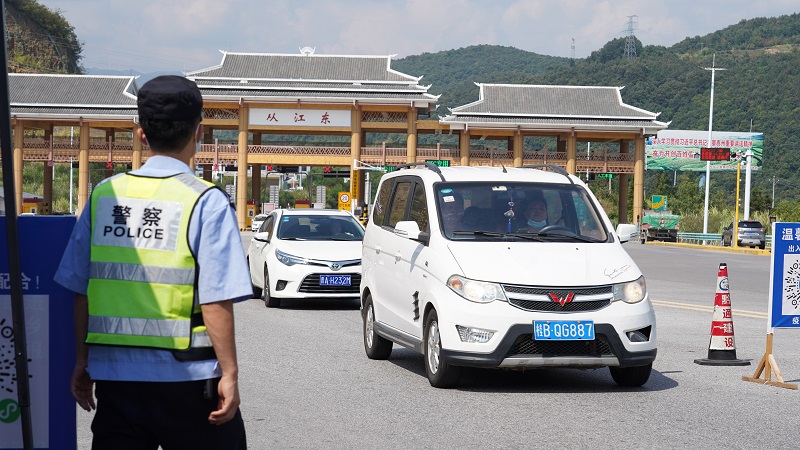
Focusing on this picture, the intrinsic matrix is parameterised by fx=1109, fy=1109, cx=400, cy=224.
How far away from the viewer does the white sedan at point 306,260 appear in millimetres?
16031

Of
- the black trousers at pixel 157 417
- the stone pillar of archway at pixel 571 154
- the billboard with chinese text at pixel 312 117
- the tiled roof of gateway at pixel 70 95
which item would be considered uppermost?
the tiled roof of gateway at pixel 70 95

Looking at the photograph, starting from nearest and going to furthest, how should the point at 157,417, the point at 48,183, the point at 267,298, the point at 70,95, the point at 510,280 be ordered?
the point at 157,417 → the point at 510,280 → the point at 267,298 → the point at 70,95 → the point at 48,183

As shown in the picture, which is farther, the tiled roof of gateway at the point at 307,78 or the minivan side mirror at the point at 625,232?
the tiled roof of gateway at the point at 307,78

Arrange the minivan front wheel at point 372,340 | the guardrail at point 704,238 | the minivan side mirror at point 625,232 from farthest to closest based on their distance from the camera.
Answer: the guardrail at point 704,238 < the minivan front wheel at point 372,340 < the minivan side mirror at point 625,232

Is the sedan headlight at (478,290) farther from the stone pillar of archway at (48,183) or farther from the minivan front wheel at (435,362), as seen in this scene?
the stone pillar of archway at (48,183)

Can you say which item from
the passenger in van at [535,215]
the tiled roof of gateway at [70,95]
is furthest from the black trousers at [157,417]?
the tiled roof of gateway at [70,95]

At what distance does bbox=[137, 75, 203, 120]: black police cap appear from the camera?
369 centimetres

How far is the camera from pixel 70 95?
75.3 metres

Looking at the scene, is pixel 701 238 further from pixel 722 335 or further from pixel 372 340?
pixel 372 340

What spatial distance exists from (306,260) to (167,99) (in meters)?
12.5

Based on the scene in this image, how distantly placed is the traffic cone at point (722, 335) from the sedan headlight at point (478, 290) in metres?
2.78

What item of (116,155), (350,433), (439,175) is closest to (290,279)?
(439,175)

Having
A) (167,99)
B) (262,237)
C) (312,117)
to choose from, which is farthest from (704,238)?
(167,99)

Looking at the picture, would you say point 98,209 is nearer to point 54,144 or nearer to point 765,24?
point 54,144
